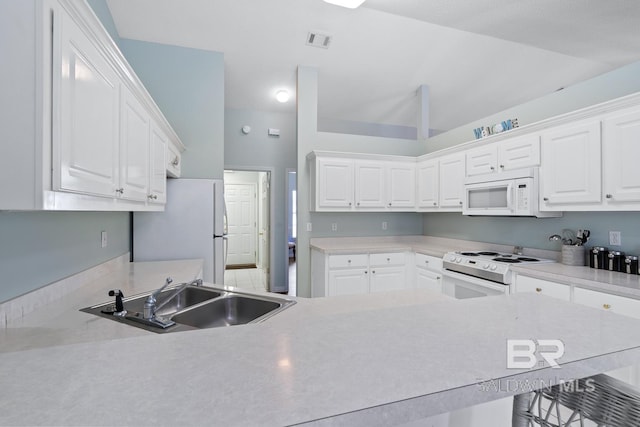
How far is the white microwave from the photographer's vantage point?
2627mm

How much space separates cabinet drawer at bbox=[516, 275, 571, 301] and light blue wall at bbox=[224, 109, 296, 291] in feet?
11.3

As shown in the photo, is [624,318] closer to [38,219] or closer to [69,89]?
[69,89]

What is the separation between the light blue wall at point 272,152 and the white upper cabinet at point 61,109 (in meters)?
3.43

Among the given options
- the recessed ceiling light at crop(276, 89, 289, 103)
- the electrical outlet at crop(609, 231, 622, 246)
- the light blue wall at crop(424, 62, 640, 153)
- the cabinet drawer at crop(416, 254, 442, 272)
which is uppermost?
the recessed ceiling light at crop(276, 89, 289, 103)

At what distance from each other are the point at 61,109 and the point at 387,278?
132 inches

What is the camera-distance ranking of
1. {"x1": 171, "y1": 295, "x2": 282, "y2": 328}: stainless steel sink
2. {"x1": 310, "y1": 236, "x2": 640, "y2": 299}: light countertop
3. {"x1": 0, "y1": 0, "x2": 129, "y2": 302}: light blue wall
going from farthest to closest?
1. {"x1": 310, "y1": 236, "x2": 640, "y2": 299}: light countertop
2. {"x1": 171, "y1": 295, "x2": 282, "y2": 328}: stainless steel sink
3. {"x1": 0, "y1": 0, "x2": 129, "y2": 302}: light blue wall

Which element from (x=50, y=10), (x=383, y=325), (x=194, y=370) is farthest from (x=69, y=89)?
(x=383, y=325)

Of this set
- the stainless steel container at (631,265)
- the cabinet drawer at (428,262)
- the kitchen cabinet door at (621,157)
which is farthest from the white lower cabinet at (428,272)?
the kitchen cabinet door at (621,157)

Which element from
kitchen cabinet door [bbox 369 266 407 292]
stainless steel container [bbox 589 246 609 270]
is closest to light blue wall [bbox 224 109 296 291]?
kitchen cabinet door [bbox 369 266 407 292]

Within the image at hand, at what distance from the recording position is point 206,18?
10.2 ft

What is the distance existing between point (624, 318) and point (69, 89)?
5.64 feet

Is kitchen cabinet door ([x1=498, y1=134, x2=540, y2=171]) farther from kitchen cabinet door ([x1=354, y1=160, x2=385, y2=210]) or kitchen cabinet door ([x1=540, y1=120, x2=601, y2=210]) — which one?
kitchen cabinet door ([x1=354, y1=160, x2=385, y2=210])

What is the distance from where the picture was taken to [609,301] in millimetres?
1867

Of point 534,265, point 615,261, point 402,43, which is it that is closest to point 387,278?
point 534,265
